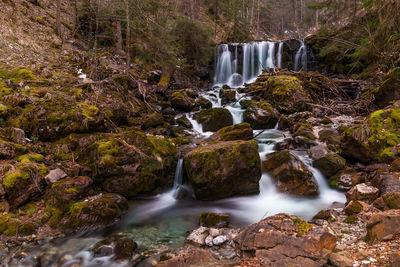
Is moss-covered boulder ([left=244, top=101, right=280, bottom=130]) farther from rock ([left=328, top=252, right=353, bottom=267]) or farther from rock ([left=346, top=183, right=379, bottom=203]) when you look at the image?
rock ([left=328, top=252, right=353, bottom=267])

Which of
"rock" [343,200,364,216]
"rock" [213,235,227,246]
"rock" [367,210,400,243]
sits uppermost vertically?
"rock" [367,210,400,243]

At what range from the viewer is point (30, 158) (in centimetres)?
572

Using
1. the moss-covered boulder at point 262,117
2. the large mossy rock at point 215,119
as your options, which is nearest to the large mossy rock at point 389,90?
the moss-covered boulder at point 262,117

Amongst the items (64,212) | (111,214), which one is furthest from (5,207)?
(111,214)

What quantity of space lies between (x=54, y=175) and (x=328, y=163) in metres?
7.36

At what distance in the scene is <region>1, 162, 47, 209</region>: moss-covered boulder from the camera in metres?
4.90

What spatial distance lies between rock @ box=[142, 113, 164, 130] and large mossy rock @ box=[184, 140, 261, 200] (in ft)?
14.1

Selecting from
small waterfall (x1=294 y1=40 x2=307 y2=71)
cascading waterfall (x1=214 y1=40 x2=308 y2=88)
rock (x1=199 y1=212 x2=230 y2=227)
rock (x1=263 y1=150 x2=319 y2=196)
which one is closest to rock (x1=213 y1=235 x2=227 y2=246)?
rock (x1=199 y1=212 x2=230 y2=227)

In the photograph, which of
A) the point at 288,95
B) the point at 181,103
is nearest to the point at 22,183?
the point at 181,103

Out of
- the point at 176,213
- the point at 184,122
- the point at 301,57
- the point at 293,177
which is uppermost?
the point at 301,57

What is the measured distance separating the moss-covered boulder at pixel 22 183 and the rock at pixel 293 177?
5978 millimetres

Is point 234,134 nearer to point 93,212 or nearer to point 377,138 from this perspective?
point 377,138

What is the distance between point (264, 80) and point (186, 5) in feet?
58.1

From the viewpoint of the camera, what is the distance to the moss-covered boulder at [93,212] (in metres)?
5.00
